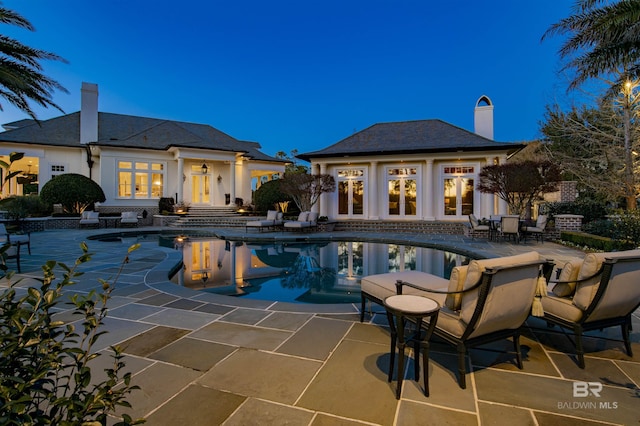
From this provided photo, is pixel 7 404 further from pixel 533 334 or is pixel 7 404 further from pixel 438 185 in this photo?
pixel 438 185

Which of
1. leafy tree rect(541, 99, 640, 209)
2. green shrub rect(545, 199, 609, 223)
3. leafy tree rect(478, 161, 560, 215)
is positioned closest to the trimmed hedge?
leafy tree rect(478, 161, 560, 215)

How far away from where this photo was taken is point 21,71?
264 inches

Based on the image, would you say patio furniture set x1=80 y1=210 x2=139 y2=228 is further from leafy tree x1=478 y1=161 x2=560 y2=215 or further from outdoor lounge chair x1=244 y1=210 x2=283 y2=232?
leafy tree x1=478 y1=161 x2=560 y2=215

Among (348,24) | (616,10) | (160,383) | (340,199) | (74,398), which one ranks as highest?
(348,24)

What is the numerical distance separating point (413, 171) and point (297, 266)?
36.4 ft

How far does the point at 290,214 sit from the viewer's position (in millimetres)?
19812

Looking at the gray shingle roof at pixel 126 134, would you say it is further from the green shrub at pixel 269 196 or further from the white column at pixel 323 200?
the white column at pixel 323 200

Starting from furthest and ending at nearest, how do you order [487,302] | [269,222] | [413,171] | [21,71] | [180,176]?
[180,176] → [413,171] → [269,222] → [21,71] → [487,302]

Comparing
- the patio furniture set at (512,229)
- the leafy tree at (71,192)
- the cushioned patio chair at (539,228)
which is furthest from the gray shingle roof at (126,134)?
the cushioned patio chair at (539,228)

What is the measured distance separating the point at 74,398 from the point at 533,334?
3.80 metres

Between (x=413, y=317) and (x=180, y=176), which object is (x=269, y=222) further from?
(x=413, y=317)

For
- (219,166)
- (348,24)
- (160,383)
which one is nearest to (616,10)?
(160,383)

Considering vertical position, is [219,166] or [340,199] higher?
[219,166]

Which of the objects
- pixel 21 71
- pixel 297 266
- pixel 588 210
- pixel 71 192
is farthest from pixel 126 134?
pixel 588 210
